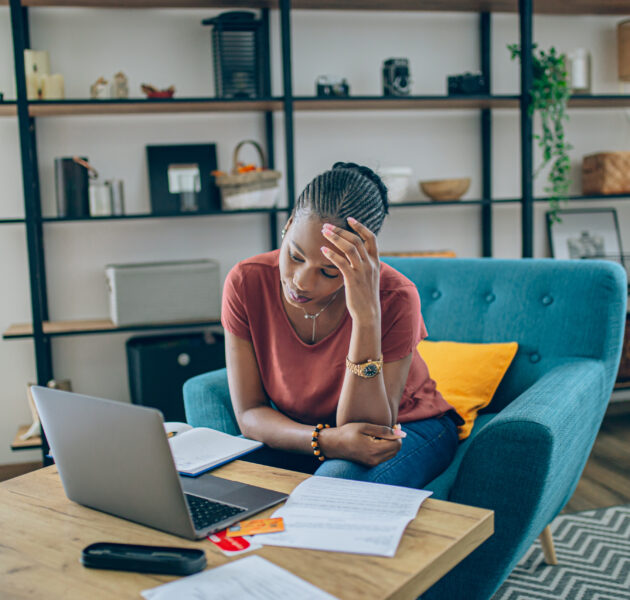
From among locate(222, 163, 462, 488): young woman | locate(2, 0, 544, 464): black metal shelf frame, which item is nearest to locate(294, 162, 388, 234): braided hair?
locate(222, 163, 462, 488): young woman

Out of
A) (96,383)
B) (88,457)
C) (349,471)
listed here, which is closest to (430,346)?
(349,471)

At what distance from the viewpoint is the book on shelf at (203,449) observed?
117 centimetres

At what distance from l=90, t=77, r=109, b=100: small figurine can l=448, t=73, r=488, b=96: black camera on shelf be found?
58.5 inches

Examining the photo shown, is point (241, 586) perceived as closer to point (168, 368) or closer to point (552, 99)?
point (168, 368)

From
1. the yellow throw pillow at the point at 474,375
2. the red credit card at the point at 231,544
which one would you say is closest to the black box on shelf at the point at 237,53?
the yellow throw pillow at the point at 474,375

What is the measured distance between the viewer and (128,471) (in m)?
0.92

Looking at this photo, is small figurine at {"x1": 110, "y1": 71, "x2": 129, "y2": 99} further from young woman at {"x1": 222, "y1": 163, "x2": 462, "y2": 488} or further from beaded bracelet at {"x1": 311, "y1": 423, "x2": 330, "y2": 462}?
beaded bracelet at {"x1": 311, "y1": 423, "x2": 330, "y2": 462}

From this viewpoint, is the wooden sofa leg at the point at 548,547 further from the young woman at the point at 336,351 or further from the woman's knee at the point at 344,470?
the woman's knee at the point at 344,470

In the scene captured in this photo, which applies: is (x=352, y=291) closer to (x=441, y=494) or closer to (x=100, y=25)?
(x=441, y=494)

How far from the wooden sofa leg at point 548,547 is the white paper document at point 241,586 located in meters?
1.32

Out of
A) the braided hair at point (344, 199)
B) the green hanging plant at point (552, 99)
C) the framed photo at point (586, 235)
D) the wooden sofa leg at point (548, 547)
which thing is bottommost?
the wooden sofa leg at point (548, 547)

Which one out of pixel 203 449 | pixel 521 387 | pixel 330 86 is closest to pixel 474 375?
pixel 521 387

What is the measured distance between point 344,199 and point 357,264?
0.47ft

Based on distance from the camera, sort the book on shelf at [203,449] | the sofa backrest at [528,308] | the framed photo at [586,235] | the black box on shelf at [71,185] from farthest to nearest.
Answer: the framed photo at [586,235]
the black box on shelf at [71,185]
the sofa backrest at [528,308]
the book on shelf at [203,449]
